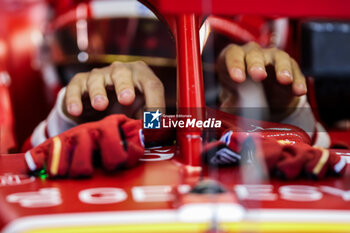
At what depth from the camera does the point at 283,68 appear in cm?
62

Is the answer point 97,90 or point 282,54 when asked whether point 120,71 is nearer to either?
point 97,90

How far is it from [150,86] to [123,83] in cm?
4

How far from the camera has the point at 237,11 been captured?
1.58 ft

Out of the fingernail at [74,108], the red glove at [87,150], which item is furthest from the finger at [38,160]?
the fingernail at [74,108]

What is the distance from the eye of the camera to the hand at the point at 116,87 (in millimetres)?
587

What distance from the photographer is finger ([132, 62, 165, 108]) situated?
62 centimetres

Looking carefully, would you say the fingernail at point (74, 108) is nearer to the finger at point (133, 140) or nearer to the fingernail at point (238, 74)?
the finger at point (133, 140)

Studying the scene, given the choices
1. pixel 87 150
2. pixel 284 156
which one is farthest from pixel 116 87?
pixel 284 156

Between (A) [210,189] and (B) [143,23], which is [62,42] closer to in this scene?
(B) [143,23]

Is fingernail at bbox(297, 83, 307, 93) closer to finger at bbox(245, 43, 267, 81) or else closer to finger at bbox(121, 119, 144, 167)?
finger at bbox(245, 43, 267, 81)

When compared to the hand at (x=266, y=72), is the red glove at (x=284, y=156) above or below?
below

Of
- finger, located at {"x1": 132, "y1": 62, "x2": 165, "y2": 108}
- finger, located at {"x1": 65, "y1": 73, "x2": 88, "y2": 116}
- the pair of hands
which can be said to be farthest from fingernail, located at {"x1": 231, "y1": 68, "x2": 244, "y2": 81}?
finger, located at {"x1": 65, "y1": 73, "x2": 88, "y2": 116}

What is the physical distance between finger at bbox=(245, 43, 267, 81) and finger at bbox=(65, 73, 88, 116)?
25cm

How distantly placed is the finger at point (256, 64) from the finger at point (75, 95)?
25 cm
